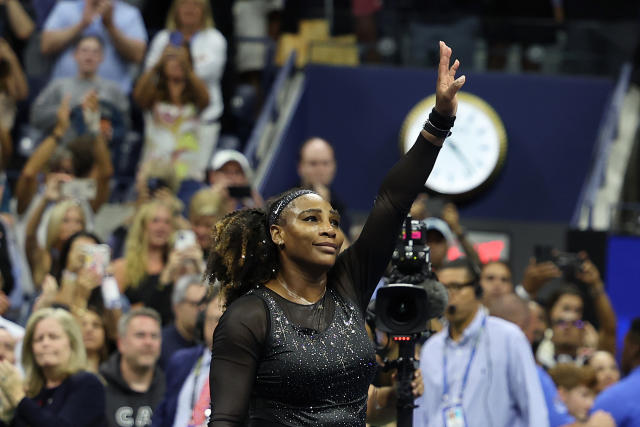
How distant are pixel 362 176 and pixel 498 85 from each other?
57.9 inches

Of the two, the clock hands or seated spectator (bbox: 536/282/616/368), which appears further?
the clock hands

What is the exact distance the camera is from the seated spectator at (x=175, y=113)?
1016 cm

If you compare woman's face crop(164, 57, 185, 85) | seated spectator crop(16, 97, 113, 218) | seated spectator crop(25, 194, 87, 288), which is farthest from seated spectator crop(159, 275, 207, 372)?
woman's face crop(164, 57, 185, 85)

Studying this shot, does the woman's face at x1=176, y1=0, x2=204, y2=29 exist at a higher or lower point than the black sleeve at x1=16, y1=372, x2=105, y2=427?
higher

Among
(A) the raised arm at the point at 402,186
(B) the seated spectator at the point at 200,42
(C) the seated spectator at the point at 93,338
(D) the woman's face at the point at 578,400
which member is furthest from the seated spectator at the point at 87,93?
(A) the raised arm at the point at 402,186

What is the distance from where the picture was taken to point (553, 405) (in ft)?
23.5

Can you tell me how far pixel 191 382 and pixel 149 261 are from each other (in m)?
2.14

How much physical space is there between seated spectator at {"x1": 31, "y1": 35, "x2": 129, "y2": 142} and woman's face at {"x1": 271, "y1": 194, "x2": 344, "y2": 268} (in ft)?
20.0

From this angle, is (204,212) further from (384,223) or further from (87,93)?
(384,223)

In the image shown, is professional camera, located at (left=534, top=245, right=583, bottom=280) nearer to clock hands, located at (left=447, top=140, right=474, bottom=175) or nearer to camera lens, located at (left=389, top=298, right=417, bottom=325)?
clock hands, located at (left=447, top=140, right=474, bottom=175)

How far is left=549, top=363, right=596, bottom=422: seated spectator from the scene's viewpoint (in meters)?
7.74

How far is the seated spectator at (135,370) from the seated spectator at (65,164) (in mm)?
2295

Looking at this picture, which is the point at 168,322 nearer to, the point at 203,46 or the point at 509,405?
the point at 509,405

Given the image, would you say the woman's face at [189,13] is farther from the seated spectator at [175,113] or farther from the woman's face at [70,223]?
the woman's face at [70,223]
